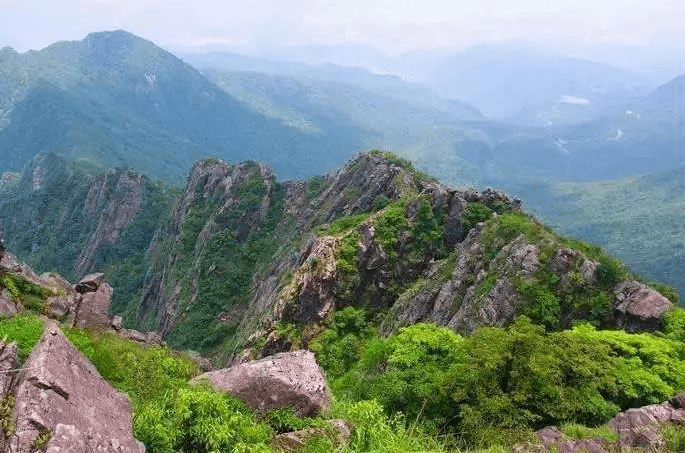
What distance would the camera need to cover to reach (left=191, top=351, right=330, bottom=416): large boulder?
18.3m

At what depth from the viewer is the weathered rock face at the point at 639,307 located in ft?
104

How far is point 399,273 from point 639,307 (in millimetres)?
21706

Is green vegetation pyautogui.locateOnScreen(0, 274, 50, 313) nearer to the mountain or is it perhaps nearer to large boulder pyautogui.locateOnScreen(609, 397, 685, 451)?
the mountain

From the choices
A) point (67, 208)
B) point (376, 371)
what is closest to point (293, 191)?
point (376, 371)

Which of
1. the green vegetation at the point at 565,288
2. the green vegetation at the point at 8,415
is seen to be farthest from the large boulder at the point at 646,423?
the green vegetation at the point at 8,415

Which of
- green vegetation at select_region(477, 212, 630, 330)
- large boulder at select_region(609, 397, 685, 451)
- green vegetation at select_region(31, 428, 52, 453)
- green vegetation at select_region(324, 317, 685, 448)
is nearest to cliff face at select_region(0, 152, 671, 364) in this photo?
green vegetation at select_region(477, 212, 630, 330)

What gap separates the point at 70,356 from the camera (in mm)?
15625

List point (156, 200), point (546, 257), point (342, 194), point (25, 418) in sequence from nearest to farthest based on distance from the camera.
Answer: point (25, 418) < point (546, 257) < point (342, 194) < point (156, 200)

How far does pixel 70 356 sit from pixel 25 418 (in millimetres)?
2965

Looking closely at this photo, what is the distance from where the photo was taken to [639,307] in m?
32.7

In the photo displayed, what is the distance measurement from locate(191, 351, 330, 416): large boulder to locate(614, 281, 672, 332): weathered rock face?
69.5 ft

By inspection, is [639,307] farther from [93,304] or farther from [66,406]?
[93,304]

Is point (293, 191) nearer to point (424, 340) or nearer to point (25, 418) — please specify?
point (424, 340)

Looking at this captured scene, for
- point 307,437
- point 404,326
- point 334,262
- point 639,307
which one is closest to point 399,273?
point 334,262
